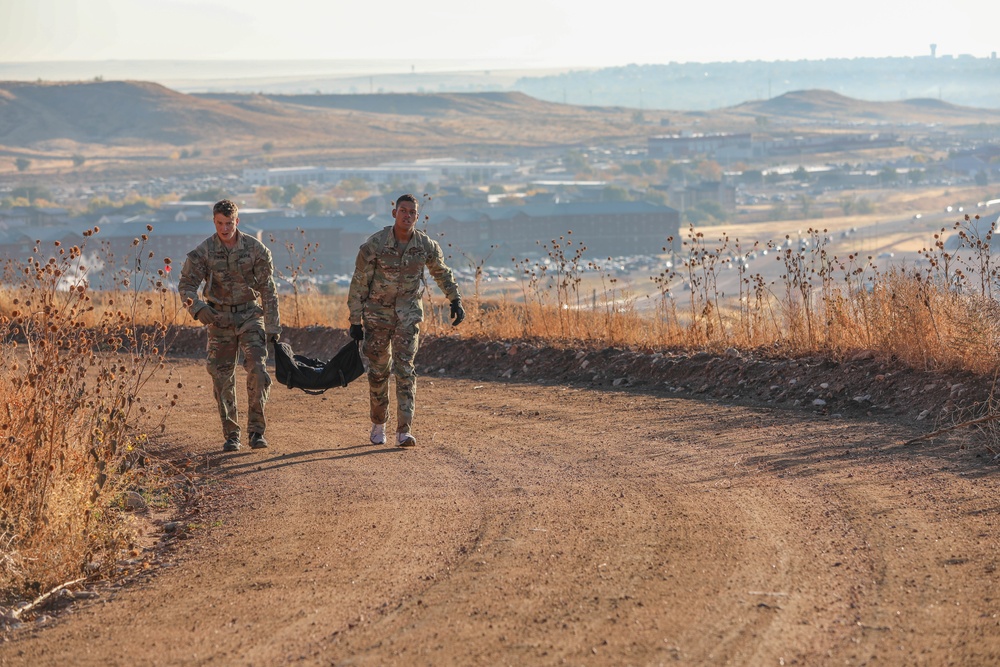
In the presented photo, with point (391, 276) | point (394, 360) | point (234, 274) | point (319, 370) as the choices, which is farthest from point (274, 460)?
point (391, 276)

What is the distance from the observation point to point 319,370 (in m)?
9.88

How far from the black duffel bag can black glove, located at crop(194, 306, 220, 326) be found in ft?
1.78

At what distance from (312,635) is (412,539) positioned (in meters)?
1.57

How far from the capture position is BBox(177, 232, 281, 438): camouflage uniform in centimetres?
946

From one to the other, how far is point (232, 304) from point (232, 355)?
0.40 metres

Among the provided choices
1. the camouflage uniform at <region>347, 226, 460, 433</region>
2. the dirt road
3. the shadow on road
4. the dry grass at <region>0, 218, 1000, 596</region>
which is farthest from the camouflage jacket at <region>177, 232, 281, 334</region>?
the dirt road

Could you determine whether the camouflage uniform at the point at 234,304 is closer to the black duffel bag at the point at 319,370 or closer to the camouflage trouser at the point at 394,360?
the black duffel bag at the point at 319,370

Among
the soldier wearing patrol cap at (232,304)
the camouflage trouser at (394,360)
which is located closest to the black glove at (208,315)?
the soldier wearing patrol cap at (232,304)

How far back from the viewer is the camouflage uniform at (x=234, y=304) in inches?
372

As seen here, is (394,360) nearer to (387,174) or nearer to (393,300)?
(393,300)

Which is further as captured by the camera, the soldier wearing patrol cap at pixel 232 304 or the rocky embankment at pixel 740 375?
the rocky embankment at pixel 740 375

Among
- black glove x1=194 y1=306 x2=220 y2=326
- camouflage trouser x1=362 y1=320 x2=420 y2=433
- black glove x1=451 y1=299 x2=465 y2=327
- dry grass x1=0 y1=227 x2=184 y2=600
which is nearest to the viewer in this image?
dry grass x1=0 y1=227 x2=184 y2=600

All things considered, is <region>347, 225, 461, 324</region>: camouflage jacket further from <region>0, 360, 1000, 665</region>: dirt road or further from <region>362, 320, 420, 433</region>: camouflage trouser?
<region>0, 360, 1000, 665</region>: dirt road

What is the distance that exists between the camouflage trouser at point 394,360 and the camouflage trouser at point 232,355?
2.70ft
